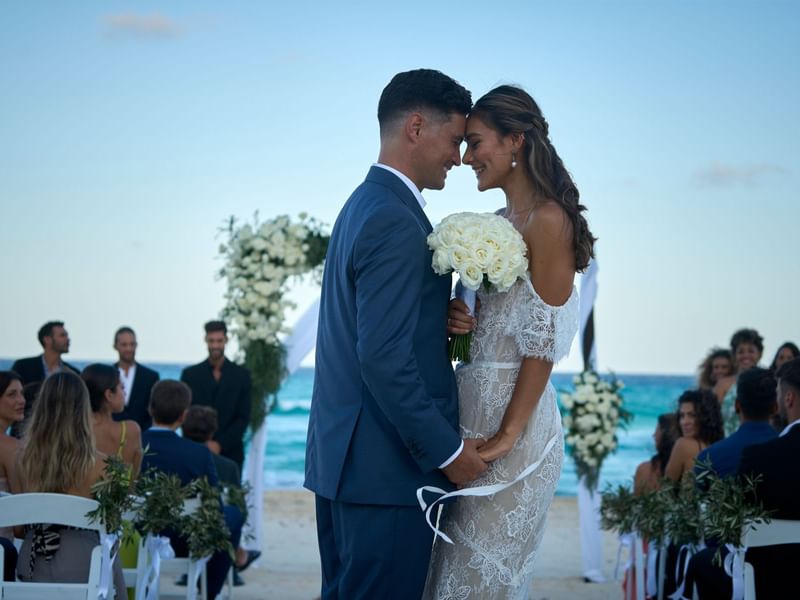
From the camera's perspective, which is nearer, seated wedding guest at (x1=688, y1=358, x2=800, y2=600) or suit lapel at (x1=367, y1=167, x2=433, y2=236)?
suit lapel at (x1=367, y1=167, x2=433, y2=236)

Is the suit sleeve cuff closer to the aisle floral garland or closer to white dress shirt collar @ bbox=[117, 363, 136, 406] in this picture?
the aisle floral garland

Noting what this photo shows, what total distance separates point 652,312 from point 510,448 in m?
30.4

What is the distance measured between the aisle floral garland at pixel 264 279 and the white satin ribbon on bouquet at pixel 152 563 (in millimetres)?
3739

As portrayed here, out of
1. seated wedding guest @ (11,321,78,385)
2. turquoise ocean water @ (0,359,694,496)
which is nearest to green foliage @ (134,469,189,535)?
seated wedding guest @ (11,321,78,385)

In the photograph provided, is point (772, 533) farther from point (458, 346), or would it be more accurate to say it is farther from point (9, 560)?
point (9, 560)

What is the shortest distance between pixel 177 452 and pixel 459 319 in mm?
3136

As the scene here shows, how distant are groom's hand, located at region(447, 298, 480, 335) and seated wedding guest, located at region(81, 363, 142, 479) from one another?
2.90 metres

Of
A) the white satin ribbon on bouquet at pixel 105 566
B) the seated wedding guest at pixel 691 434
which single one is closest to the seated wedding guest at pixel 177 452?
the white satin ribbon on bouquet at pixel 105 566

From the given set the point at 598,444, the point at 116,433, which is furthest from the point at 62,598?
the point at 598,444

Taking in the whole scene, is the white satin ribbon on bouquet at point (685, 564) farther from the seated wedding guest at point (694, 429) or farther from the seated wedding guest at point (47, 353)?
the seated wedding guest at point (47, 353)

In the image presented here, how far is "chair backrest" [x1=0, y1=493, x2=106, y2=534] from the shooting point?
4.34m

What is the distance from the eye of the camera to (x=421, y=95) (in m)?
3.43

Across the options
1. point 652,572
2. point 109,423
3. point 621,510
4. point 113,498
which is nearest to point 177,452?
point 109,423

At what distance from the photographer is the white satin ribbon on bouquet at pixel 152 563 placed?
5164mm
